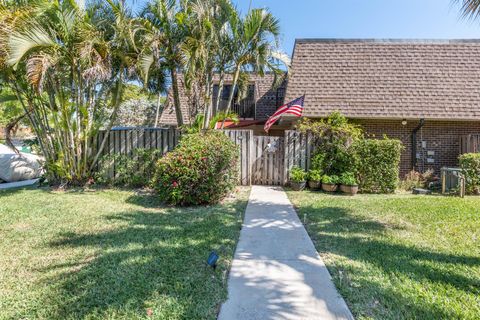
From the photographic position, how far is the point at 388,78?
11305mm

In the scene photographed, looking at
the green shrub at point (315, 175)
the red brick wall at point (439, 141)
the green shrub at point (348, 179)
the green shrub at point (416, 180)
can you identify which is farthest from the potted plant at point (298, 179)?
the red brick wall at point (439, 141)

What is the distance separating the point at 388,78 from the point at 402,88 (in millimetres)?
741

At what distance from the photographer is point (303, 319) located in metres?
2.41

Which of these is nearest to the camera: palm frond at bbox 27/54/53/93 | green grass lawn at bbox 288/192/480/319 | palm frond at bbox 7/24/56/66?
green grass lawn at bbox 288/192/480/319

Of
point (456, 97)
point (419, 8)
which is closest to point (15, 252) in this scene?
point (419, 8)

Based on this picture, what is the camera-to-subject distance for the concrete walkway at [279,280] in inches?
98.7

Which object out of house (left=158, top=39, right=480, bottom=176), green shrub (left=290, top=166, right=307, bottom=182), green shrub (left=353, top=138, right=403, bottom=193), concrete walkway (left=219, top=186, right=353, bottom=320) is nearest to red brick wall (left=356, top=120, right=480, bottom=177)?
house (left=158, top=39, right=480, bottom=176)

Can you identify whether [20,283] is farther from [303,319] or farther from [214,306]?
[303,319]

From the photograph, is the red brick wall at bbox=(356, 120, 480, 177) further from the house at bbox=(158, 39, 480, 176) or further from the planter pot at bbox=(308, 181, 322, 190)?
the planter pot at bbox=(308, 181, 322, 190)

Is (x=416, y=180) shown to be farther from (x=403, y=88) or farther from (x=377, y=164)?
(x=403, y=88)

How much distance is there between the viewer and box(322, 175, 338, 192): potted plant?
339 inches

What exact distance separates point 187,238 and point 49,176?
A: 7.25m

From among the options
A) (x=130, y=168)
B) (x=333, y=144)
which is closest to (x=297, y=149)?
(x=333, y=144)

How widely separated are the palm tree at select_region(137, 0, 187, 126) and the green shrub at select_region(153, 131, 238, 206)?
2.88 m
